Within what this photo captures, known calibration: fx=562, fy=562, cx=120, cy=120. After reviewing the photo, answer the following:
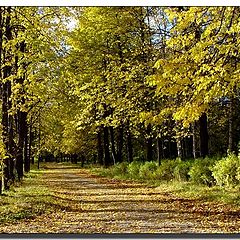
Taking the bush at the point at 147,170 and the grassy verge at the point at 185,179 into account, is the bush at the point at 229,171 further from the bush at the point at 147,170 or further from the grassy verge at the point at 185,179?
the bush at the point at 147,170

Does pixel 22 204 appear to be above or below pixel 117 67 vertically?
below

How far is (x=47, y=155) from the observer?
87.5 ft

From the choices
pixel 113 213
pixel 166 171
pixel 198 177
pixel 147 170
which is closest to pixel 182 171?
pixel 198 177

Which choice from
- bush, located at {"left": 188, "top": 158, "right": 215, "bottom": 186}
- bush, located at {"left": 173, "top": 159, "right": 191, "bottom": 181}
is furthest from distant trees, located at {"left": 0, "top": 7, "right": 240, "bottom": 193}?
bush, located at {"left": 188, "top": 158, "right": 215, "bottom": 186}

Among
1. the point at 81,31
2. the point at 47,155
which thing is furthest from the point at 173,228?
the point at 47,155

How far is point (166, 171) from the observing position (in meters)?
13.5

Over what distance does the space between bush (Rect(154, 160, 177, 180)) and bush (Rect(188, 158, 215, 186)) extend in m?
1.51

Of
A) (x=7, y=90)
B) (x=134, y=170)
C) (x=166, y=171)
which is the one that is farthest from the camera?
(x=134, y=170)

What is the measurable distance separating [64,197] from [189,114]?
419 cm

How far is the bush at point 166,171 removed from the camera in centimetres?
1327

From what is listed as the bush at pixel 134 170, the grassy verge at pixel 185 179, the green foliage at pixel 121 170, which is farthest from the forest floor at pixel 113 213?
the green foliage at pixel 121 170

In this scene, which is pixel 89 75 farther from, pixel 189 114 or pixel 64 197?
pixel 189 114

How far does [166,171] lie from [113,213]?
525cm

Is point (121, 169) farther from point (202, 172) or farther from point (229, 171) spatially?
point (229, 171)
